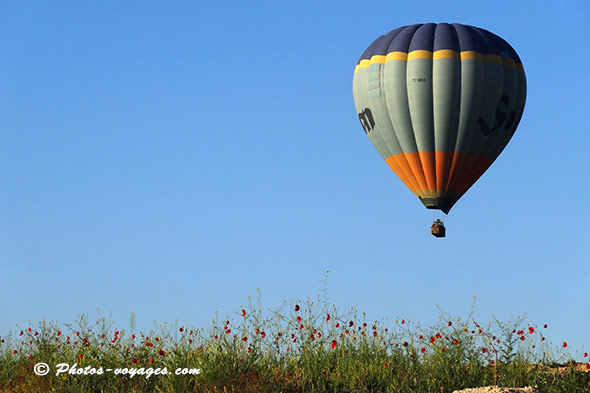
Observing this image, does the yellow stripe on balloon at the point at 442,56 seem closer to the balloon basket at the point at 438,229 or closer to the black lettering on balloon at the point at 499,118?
the black lettering on balloon at the point at 499,118

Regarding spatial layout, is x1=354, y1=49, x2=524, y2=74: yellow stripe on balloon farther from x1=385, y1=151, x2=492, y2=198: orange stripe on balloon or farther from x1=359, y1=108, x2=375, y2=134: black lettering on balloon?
x1=385, y1=151, x2=492, y2=198: orange stripe on balloon

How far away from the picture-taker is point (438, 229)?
23969 mm

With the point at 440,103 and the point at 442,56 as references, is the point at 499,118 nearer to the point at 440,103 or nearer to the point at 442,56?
the point at 440,103

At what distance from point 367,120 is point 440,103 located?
7.55ft

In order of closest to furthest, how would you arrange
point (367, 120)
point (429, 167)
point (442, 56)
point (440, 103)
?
1. point (440, 103)
2. point (442, 56)
3. point (429, 167)
4. point (367, 120)

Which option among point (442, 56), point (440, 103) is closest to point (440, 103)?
point (440, 103)

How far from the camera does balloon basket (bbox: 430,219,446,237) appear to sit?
24.0 m

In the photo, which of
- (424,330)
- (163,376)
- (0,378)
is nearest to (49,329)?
(0,378)

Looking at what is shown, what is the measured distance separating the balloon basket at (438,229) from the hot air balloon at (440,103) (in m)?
0.08

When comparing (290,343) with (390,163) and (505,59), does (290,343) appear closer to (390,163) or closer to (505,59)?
(390,163)

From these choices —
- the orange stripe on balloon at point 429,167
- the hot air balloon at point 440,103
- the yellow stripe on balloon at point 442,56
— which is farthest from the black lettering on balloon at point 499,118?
the orange stripe on balloon at point 429,167

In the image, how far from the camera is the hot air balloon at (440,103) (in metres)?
22.6

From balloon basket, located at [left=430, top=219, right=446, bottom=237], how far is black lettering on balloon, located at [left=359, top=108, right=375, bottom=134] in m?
3.46

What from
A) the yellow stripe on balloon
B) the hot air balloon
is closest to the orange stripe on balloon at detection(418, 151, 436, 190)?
the hot air balloon
